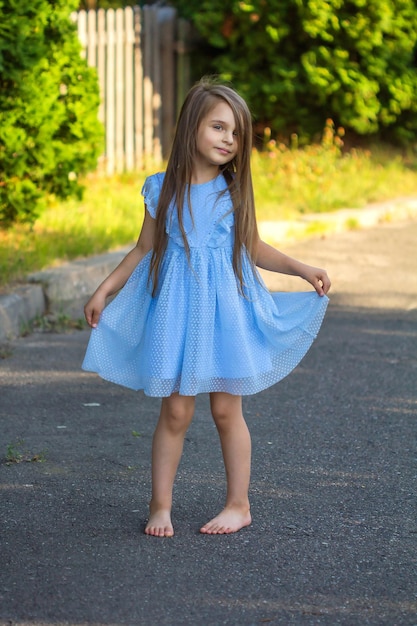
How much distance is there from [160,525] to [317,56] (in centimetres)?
979

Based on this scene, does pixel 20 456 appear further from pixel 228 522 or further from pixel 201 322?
pixel 201 322

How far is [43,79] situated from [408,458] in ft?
14.6

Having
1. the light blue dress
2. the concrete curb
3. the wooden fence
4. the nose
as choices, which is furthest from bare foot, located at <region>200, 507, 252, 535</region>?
the wooden fence

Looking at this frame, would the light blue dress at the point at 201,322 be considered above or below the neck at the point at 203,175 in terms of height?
below

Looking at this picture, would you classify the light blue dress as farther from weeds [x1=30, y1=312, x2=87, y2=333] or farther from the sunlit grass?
the sunlit grass

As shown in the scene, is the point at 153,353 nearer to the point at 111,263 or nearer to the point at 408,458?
the point at 408,458

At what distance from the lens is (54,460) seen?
4016 mm

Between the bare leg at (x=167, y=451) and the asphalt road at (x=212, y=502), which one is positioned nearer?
the asphalt road at (x=212, y=502)

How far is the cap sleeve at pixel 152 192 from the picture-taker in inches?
136

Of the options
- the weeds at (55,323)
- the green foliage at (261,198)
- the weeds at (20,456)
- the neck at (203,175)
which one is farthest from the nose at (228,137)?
the green foliage at (261,198)

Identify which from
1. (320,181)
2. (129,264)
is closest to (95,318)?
(129,264)

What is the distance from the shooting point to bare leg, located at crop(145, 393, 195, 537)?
11.0ft

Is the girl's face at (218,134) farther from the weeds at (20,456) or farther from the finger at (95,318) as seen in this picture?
the weeds at (20,456)

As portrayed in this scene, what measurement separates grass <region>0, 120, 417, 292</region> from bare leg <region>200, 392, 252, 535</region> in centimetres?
301
